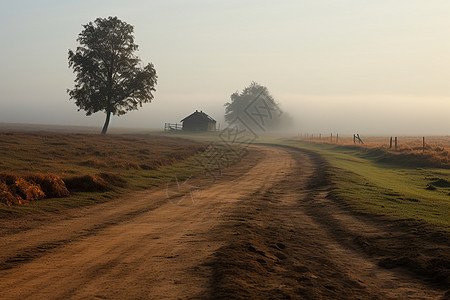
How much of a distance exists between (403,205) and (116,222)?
10501mm

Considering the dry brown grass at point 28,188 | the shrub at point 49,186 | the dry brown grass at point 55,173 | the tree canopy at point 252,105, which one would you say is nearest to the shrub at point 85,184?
the dry brown grass at point 55,173

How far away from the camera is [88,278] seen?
6809 mm

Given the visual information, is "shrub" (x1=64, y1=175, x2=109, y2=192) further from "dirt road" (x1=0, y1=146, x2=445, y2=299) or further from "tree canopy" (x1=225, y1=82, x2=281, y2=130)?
"tree canopy" (x1=225, y1=82, x2=281, y2=130)

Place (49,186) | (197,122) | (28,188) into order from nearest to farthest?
(28,188), (49,186), (197,122)

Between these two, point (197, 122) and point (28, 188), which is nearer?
point (28, 188)

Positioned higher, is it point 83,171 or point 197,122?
point 197,122

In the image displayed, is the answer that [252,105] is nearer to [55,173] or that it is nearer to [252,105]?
[252,105]

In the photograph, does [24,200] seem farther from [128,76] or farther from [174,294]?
[128,76]

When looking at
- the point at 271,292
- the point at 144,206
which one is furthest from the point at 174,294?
the point at 144,206

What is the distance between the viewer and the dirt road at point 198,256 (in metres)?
6.51

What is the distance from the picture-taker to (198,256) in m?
8.27

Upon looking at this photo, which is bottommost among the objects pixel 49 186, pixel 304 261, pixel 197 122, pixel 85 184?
pixel 304 261

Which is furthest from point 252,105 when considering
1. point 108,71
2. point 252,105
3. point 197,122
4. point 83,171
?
point 83,171

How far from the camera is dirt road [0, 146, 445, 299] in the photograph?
6.51 metres
